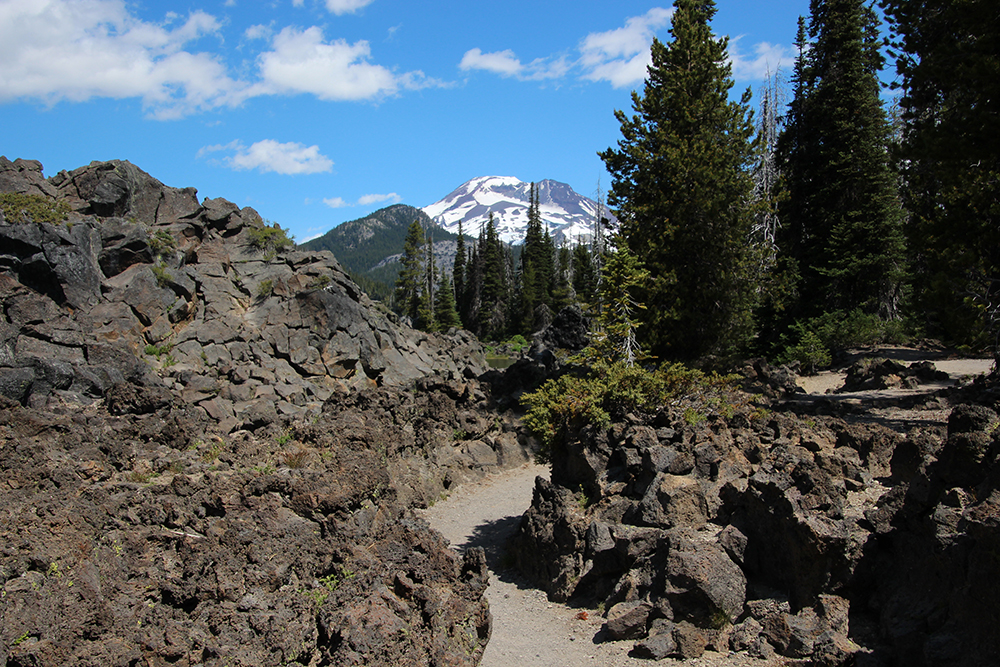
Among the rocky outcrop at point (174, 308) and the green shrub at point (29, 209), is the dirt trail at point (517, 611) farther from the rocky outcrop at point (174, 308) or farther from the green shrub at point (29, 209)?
the green shrub at point (29, 209)

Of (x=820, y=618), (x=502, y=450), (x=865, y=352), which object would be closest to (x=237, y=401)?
(x=502, y=450)

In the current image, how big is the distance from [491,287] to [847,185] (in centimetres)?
5609

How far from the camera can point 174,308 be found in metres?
24.0

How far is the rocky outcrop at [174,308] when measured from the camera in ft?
59.7

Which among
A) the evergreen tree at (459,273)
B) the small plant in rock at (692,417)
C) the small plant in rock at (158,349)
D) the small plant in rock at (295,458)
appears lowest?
the small plant in rock at (295,458)

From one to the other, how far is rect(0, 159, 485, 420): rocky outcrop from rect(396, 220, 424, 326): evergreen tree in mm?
38348

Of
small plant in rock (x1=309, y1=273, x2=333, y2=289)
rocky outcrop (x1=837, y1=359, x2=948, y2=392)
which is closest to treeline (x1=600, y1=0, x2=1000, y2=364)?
rocky outcrop (x1=837, y1=359, x2=948, y2=392)

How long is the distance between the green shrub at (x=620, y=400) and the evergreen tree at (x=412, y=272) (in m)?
59.8

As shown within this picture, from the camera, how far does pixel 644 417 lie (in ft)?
38.6

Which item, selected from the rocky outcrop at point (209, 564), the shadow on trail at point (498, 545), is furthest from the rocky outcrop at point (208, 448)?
the shadow on trail at point (498, 545)

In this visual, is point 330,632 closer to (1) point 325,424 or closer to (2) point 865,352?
(1) point 325,424

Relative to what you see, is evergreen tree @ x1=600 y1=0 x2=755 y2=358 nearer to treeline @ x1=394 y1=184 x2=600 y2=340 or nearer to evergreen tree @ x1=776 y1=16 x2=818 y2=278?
evergreen tree @ x1=776 y1=16 x2=818 y2=278

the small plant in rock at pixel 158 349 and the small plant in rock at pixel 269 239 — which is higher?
the small plant in rock at pixel 269 239

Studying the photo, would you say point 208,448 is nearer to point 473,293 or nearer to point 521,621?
point 521,621
